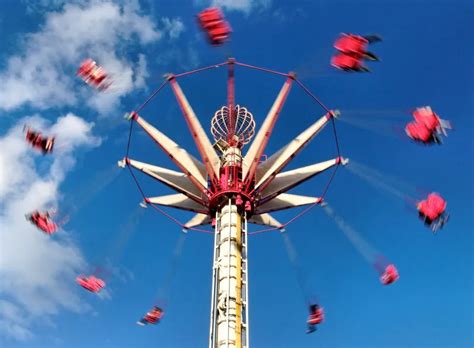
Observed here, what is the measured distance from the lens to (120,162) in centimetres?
5103

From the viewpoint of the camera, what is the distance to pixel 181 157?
5009 cm

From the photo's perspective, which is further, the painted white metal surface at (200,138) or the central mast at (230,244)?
the painted white metal surface at (200,138)

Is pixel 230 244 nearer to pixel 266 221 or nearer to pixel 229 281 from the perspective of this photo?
pixel 229 281

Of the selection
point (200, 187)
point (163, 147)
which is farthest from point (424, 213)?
point (163, 147)

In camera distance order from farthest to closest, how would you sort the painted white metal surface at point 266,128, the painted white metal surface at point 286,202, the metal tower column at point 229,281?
1. the painted white metal surface at point 286,202
2. the painted white metal surface at point 266,128
3. the metal tower column at point 229,281

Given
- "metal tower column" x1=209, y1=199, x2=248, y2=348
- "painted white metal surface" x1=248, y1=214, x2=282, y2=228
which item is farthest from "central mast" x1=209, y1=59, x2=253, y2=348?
"painted white metal surface" x1=248, y1=214, x2=282, y2=228

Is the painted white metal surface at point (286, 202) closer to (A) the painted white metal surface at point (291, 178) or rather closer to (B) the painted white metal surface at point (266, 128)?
(A) the painted white metal surface at point (291, 178)

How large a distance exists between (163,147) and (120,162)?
4382mm

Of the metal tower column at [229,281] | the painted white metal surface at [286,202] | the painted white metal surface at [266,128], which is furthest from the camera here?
the painted white metal surface at [286,202]

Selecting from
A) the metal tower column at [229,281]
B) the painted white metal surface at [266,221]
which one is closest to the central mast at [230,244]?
the metal tower column at [229,281]

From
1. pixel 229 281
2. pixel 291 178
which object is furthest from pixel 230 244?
pixel 291 178

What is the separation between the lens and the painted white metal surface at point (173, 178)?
1988 inches

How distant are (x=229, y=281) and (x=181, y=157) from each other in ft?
42.8

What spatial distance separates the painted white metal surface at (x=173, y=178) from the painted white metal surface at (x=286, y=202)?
6271 mm
